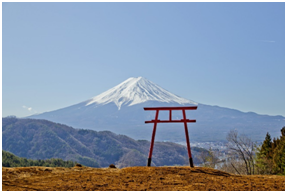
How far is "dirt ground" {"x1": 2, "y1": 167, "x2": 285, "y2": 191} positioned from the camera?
19.2 feet

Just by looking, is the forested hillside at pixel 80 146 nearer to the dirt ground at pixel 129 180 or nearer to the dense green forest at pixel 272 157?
the dense green forest at pixel 272 157

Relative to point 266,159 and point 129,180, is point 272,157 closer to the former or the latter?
point 266,159

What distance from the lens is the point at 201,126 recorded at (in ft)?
377

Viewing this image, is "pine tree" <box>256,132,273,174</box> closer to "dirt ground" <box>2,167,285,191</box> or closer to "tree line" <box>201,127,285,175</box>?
"tree line" <box>201,127,285,175</box>

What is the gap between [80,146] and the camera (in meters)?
67.1

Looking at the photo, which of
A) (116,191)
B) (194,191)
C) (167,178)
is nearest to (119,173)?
(167,178)

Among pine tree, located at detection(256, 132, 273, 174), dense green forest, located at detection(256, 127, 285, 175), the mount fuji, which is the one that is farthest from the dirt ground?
the mount fuji

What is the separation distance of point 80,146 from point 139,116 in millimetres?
61969

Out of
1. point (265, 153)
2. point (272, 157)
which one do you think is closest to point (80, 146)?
point (265, 153)

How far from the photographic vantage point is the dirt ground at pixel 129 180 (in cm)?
586

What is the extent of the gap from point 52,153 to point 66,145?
290 cm

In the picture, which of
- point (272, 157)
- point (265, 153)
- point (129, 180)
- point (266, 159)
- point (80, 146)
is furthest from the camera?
point (80, 146)

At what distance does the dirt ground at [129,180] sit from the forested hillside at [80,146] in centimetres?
4637

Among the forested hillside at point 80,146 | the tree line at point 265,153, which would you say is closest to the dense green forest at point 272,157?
the tree line at point 265,153
